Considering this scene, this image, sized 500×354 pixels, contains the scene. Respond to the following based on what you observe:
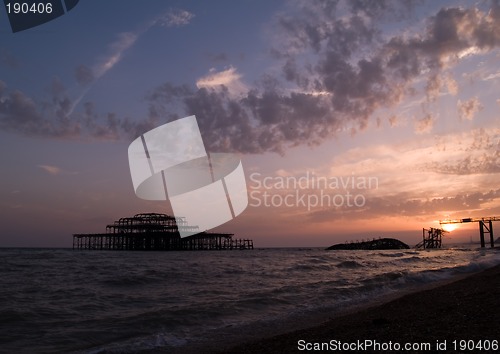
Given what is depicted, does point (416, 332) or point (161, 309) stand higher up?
point (416, 332)

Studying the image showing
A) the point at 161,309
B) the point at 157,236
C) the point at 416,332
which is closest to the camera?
the point at 416,332

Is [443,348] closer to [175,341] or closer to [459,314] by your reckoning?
[459,314]

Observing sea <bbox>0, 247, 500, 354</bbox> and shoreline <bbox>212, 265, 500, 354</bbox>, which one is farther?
sea <bbox>0, 247, 500, 354</bbox>

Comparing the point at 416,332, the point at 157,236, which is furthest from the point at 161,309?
the point at 157,236

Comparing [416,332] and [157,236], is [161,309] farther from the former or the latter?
[157,236]

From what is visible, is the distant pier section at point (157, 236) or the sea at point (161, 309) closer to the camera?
the sea at point (161, 309)

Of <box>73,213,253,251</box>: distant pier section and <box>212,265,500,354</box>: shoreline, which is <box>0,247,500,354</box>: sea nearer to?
<box>212,265,500,354</box>: shoreline

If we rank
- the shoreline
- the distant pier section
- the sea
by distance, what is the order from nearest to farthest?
the shoreline
the sea
the distant pier section

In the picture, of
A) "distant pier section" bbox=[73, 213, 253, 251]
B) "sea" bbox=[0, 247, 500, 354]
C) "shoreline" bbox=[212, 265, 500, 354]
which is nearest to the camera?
"shoreline" bbox=[212, 265, 500, 354]

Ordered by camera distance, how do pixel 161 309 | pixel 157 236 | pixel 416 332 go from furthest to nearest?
pixel 157 236, pixel 161 309, pixel 416 332

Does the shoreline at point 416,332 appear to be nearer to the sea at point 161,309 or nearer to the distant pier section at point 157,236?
the sea at point 161,309

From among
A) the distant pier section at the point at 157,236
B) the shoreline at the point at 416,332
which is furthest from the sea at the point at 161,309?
the distant pier section at the point at 157,236

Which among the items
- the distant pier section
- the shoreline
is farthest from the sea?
the distant pier section

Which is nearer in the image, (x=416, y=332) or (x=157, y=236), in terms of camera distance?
(x=416, y=332)
